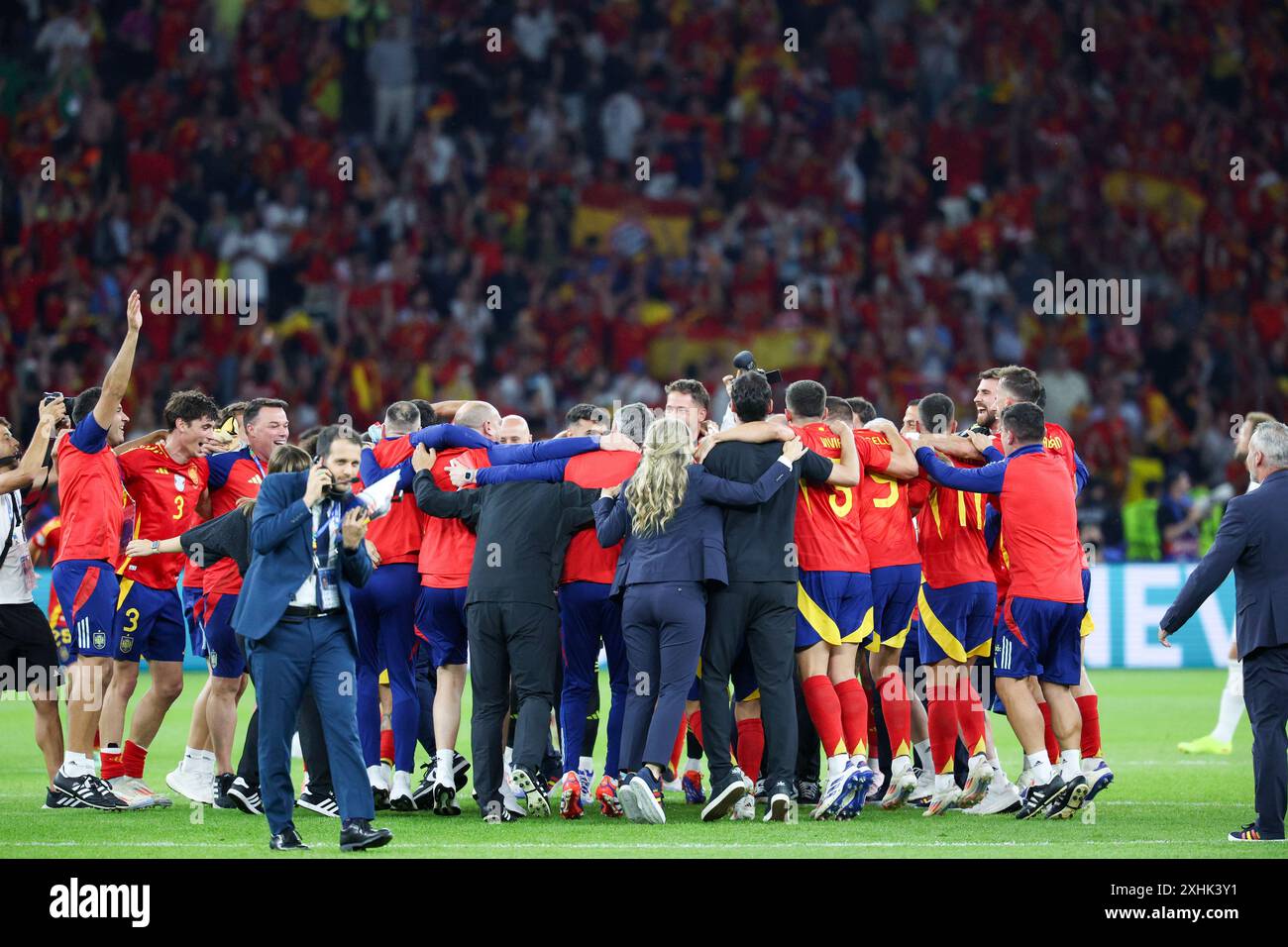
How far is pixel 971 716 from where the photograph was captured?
33.1 ft

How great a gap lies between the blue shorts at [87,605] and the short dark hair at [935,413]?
17.2 feet

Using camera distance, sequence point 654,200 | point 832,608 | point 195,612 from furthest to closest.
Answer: point 654,200 < point 195,612 < point 832,608

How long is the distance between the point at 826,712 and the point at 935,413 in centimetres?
216

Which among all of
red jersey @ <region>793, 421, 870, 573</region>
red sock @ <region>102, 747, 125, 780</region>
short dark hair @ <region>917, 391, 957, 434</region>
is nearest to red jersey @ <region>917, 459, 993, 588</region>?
short dark hair @ <region>917, 391, 957, 434</region>

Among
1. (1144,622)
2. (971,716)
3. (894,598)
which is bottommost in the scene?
(971,716)

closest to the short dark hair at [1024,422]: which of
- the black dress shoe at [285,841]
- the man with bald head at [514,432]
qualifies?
the man with bald head at [514,432]

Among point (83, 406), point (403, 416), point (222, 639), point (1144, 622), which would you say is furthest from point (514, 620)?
point (1144, 622)

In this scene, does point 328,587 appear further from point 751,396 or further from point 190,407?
point 190,407

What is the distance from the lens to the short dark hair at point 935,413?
1047cm

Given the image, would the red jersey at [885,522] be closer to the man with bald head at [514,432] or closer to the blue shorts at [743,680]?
the blue shorts at [743,680]

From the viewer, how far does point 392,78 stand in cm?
2606

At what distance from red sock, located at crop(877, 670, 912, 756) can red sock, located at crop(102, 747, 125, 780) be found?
Answer: 15.8 feet

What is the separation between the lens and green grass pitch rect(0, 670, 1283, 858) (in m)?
8.09
